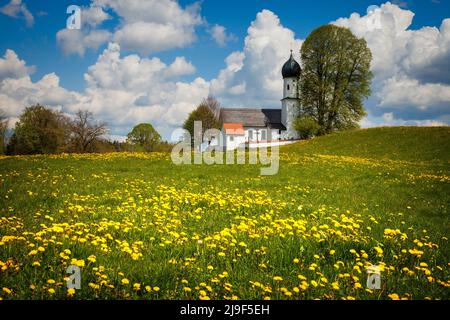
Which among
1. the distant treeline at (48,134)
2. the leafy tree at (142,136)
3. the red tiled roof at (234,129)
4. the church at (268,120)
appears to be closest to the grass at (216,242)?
the distant treeline at (48,134)

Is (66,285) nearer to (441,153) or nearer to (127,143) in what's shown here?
(441,153)

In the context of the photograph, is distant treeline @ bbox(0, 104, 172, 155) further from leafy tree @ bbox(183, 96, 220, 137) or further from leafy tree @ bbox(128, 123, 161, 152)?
leafy tree @ bbox(128, 123, 161, 152)

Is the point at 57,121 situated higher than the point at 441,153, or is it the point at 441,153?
the point at 57,121

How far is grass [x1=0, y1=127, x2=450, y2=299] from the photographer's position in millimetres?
4086

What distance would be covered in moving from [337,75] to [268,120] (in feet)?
72.8

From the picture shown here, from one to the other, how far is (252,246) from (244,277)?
1.16 m

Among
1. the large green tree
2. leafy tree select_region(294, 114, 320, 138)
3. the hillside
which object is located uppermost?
the large green tree

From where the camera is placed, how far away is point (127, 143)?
93.2 meters

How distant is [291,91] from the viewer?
71250 millimetres

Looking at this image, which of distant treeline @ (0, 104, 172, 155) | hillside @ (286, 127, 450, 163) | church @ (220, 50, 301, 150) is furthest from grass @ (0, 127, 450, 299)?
church @ (220, 50, 301, 150)

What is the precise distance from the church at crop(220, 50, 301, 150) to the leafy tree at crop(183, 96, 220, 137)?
26.1 ft

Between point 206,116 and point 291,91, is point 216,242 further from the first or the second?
point 291,91

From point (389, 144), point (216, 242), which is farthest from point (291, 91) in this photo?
point (216, 242)
